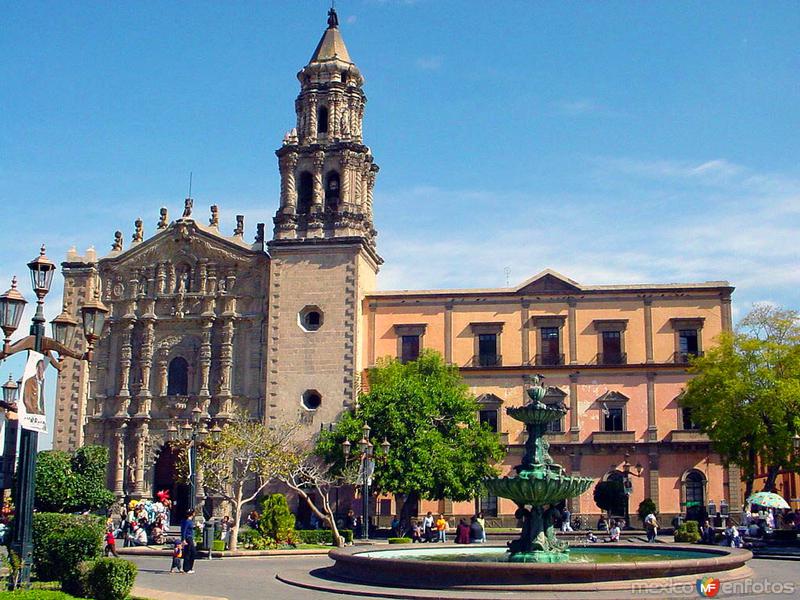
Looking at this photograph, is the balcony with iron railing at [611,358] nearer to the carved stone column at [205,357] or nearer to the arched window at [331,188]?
Result: the arched window at [331,188]

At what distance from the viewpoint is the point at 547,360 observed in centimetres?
4881

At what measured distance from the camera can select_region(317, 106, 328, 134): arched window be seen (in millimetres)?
51125

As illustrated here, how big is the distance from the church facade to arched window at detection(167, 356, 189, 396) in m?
0.11

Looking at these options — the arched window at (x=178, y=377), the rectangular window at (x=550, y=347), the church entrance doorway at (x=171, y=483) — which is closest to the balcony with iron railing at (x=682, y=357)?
the rectangular window at (x=550, y=347)

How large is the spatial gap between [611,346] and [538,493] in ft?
96.5

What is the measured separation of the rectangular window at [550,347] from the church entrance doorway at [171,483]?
18.5 meters

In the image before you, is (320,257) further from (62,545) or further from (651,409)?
(62,545)

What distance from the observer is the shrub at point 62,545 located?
1775cm

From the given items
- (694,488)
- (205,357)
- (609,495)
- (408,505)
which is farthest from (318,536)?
(694,488)

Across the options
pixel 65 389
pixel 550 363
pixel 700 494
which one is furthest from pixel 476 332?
pixel 65 389

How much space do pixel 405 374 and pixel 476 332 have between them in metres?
5.16

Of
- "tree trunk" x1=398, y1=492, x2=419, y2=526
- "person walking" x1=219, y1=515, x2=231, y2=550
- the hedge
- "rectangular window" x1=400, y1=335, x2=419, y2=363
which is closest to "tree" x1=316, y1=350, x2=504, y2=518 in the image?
"tree trunk" x1=398, y1=492, x2=419, y2=526

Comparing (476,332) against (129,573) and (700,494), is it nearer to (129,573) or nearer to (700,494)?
(700,494)

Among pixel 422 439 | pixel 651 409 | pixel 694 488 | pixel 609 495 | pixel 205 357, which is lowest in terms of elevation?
pixel 609 495
